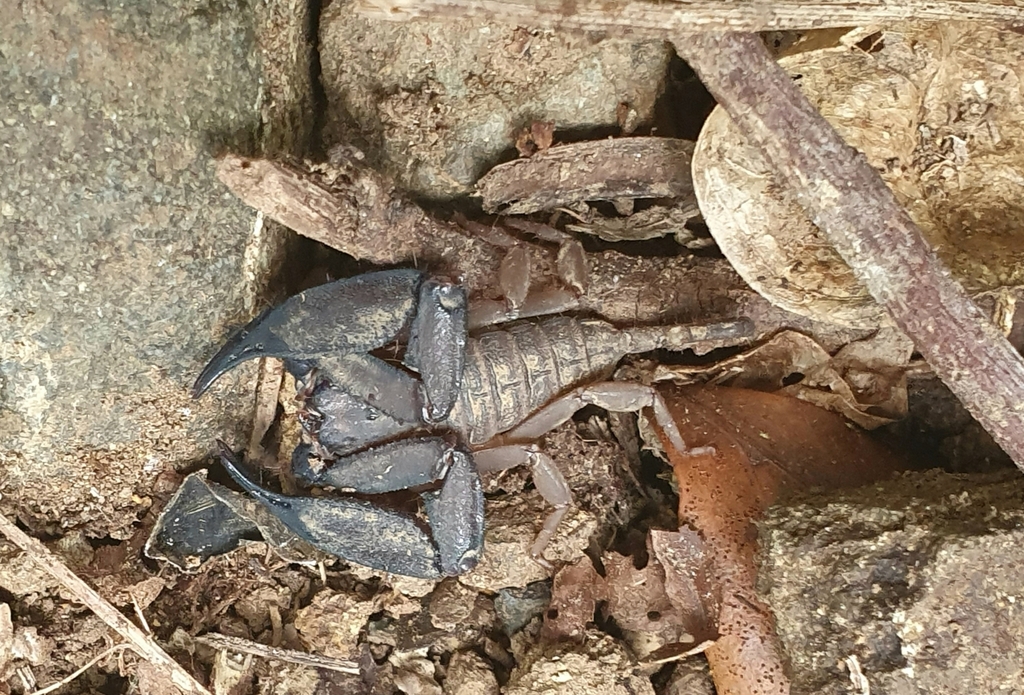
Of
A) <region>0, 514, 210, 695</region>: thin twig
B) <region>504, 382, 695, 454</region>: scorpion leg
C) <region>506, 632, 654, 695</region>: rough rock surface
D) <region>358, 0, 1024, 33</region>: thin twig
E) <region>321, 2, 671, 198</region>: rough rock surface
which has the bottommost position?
<region>506, 632, 654, 695</region>: rough rock surface

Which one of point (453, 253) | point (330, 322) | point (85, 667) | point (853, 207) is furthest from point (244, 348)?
point (853, 207)

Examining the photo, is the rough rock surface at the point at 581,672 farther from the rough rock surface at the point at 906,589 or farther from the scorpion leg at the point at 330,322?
the scorpion leg at the point at 330,322

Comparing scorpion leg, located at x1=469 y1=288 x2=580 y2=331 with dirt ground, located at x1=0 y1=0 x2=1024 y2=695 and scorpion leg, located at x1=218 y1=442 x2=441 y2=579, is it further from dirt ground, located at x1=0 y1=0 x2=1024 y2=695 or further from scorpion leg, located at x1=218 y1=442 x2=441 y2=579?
scorpion leg, located at x1=218 y1=442 x2=441 y2=579

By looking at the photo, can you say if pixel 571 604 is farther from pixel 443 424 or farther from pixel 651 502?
pixel 443 424

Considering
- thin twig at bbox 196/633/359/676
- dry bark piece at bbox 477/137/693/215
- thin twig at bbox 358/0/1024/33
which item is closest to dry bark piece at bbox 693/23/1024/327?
thin twig at bbox 358/0/1024/33

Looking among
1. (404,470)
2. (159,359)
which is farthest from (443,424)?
(159,359)

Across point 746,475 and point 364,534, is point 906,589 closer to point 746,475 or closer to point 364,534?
point 746,475
